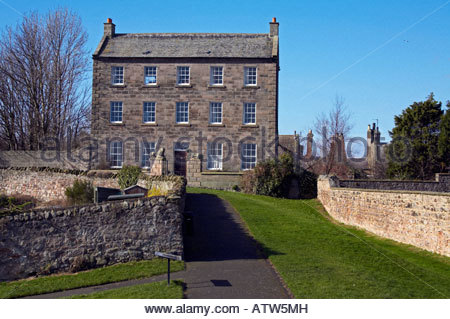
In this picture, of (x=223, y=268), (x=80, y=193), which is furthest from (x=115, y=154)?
(x=223, y=268)

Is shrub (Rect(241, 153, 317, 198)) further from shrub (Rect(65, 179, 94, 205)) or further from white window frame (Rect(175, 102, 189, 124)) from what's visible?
shrub (Rect(65, 179, 94, 205))

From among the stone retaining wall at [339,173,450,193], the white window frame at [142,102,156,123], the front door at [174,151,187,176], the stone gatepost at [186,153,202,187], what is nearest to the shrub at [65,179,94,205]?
the stone gatepost at [186,153,202,187]

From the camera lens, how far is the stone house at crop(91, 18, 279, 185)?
3122 cm

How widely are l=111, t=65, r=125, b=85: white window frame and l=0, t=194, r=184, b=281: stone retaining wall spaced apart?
21.4m

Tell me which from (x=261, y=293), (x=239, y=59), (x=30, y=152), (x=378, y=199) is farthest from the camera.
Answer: (x=30, y=152)

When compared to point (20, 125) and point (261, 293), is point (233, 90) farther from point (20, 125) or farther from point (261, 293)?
point (261, 293)

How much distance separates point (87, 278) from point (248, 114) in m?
21.8

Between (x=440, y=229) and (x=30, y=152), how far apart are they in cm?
2824

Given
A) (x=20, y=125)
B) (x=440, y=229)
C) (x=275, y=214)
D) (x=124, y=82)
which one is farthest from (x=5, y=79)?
(x=440, y=229)

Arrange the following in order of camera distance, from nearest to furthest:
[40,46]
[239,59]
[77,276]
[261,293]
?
[261,293], [77,276], [239,59], [40,46]

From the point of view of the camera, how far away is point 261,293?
9234 mm

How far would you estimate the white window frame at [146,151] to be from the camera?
3162 cm

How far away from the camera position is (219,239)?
46.6ft

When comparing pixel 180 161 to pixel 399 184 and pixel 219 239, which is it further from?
pixel 219 239
